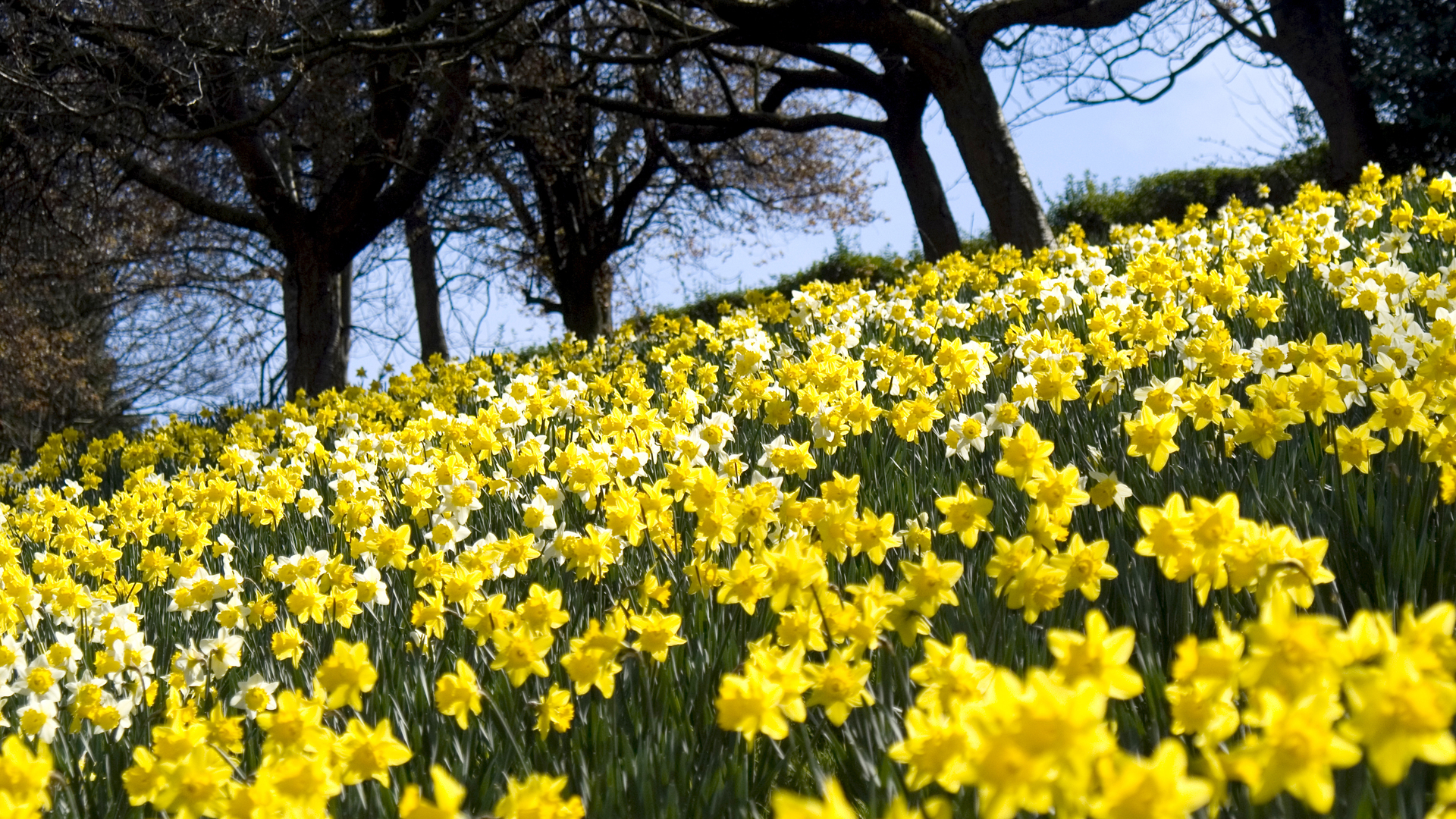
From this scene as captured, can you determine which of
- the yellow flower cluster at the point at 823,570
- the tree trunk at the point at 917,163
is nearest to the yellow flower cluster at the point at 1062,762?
the yellow flower cluster at the point at 823,570

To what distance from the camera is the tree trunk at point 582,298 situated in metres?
14.2

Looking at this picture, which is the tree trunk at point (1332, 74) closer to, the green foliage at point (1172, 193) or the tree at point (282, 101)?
the green foliage at point (1172, 193)

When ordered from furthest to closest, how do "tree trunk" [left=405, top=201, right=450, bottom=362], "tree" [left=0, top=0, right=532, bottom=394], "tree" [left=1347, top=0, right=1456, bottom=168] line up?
1. "tree trunk" [left=405, top=201, right=450, bottom=362]
2. "tree" [left=1347, top=0, right=1456, bottom=168]
3. "tree" [left=0, top=0, right=532, bottom=394]

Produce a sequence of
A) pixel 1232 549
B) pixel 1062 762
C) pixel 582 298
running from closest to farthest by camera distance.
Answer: pixel 1062 762 < pixel 1232 549 < pixel 582 298

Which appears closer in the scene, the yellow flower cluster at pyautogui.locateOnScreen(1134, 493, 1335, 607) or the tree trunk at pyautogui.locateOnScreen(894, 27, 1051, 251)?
the yellow flower cluster at pyautogui.locateOnScreen(1134, 493, 1335, 607)

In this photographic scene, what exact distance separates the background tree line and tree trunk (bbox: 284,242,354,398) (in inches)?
1.1

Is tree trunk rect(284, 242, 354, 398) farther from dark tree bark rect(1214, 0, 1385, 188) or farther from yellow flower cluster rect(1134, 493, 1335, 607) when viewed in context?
yellow flower cluster rect(1134, 493, 1335, 607)

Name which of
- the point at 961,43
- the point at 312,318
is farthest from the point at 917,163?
the point at 312,318

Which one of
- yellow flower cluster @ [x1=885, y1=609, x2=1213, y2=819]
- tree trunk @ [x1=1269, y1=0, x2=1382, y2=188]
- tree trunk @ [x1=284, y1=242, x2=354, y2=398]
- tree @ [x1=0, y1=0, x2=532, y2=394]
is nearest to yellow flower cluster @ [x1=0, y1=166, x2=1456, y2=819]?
yellow flower cluster @ [x1=885, y1=609, x2=1213, y2=819]

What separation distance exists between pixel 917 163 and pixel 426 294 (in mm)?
7370

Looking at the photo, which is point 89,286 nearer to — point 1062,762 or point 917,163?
point 917,163

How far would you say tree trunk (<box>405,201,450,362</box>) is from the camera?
1541 cm

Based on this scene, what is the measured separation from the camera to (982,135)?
10062mm

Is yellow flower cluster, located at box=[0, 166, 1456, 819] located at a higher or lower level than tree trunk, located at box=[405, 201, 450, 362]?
lower
